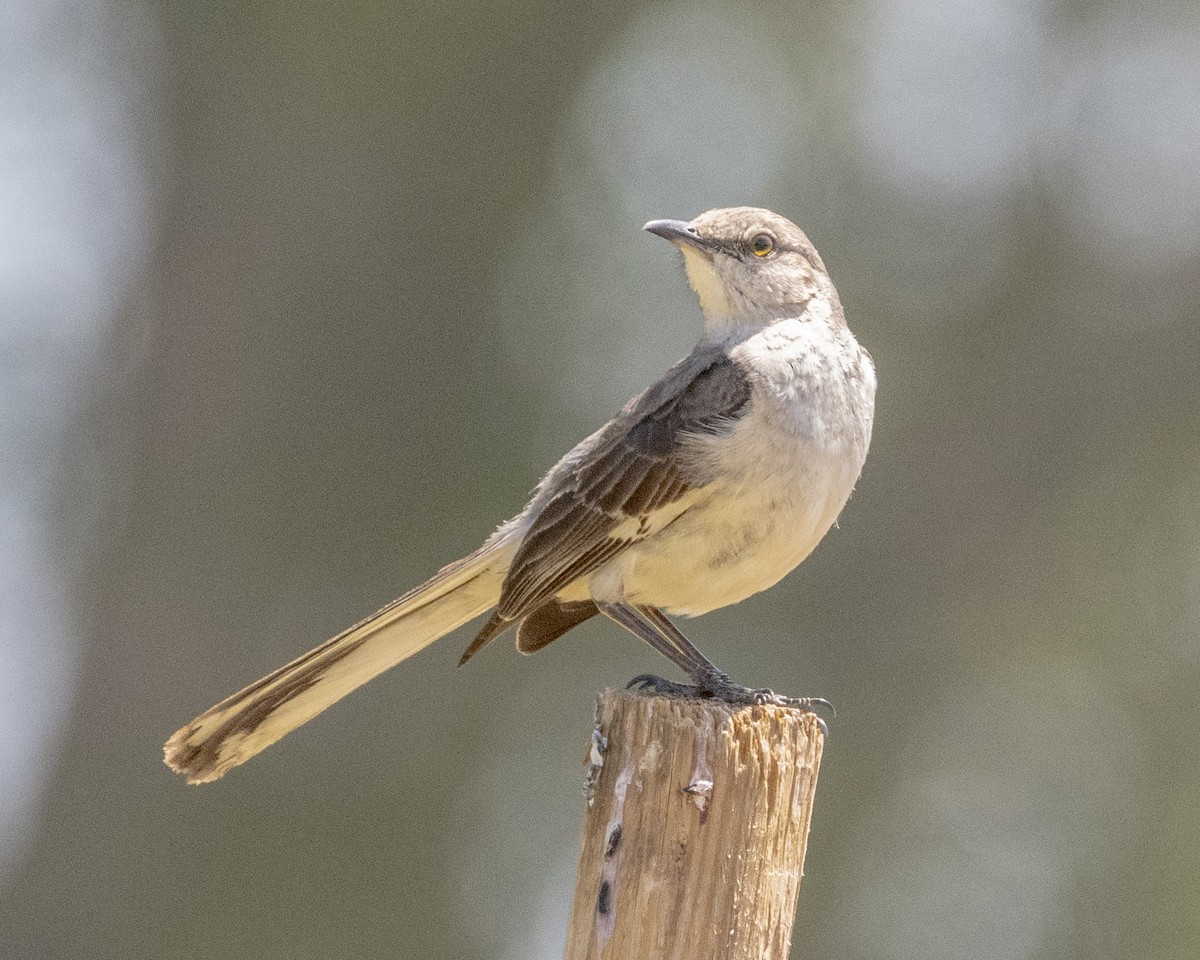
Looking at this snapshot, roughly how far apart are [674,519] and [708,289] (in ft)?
3.46

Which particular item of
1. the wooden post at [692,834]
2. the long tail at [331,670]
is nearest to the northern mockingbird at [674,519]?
the long tail at [331,670]

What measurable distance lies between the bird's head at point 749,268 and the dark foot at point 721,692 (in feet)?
4.36

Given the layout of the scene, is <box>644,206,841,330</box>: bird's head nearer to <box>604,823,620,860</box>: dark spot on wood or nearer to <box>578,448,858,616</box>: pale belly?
<box>578,448,858,616</box>: pale belly

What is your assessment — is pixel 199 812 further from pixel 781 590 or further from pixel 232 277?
pixel 781 590

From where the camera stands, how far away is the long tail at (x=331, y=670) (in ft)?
15.2

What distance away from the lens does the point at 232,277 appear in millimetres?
9203

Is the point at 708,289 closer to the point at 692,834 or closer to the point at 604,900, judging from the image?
the point at 692,834

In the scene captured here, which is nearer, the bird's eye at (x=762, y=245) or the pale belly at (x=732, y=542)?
the pale belly at (x=732, y=542)

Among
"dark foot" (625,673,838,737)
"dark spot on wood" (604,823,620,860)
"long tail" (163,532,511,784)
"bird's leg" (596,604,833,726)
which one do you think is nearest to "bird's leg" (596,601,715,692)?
"bird's leg" (596,604,833,726)

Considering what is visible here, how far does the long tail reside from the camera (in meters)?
4.62

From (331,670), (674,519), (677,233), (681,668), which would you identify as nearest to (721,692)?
(681,668)

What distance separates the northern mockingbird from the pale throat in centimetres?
2

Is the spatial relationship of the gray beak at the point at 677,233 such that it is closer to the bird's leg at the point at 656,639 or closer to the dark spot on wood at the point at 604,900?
the bird's leg at the point at 656,639

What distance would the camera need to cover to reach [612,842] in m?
3.62
